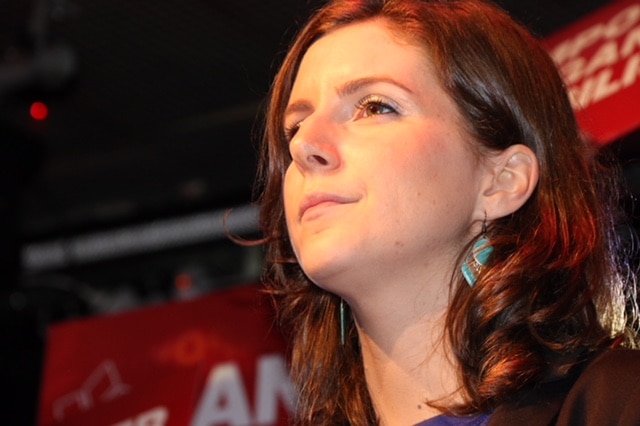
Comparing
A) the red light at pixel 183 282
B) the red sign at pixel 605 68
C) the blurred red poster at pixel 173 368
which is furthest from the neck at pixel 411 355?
the red light at pixel 183 282

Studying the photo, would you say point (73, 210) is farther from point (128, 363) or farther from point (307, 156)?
point (307, 156)

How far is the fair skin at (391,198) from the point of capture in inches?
62.8

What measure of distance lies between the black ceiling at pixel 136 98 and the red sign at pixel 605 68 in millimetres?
406

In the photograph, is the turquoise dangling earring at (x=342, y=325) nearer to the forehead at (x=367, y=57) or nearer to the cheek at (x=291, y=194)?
the cheek at (x=291, y=194)

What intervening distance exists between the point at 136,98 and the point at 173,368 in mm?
1106

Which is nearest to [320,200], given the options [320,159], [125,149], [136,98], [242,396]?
[320,159]

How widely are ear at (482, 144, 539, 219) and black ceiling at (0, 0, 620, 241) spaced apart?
1237 mm

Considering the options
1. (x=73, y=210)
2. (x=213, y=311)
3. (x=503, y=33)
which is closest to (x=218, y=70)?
(x=213, y=311)

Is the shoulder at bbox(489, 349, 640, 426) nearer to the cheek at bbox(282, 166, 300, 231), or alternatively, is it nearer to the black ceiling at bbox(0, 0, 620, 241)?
the cheek at bbox(282, 166, 300, 231)

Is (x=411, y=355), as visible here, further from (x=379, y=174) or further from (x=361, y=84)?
(x=361, y=84)

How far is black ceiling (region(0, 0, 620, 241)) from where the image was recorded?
338cm

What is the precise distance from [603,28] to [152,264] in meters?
2.54

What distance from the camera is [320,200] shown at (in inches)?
63.5

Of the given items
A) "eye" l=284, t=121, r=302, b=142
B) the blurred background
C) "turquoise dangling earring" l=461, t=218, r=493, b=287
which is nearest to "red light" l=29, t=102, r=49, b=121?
the blurred background
